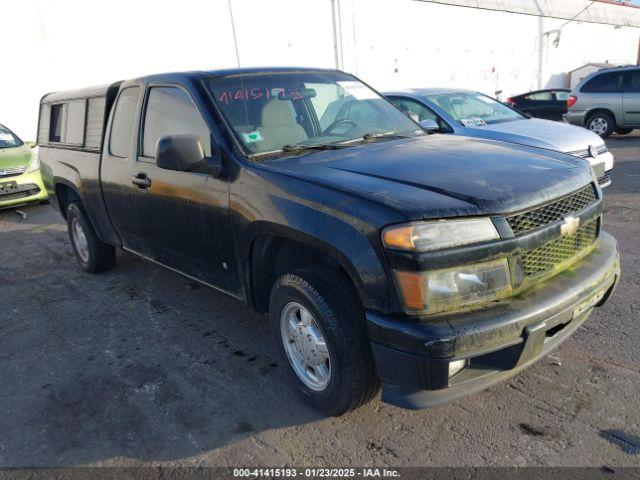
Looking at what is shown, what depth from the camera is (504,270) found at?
231 cm

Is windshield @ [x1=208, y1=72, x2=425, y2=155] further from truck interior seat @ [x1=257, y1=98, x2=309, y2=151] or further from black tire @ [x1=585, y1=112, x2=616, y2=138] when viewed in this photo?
black tire @ [x1=585, y1=112, x2=616, y2=138]

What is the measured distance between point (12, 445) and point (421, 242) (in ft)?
7.94

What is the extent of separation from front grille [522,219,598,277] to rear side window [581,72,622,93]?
37.9 feet

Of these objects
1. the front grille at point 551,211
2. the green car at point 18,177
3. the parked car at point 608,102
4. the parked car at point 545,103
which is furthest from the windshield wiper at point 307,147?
the parked car at point 545,103

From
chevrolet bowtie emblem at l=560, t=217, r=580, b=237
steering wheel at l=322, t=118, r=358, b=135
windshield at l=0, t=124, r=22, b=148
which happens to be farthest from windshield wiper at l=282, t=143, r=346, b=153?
windshield at l=0, t=124, r=22, b=148

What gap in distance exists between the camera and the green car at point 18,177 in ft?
28.1

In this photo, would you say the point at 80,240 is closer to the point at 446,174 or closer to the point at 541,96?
the point at 446,174

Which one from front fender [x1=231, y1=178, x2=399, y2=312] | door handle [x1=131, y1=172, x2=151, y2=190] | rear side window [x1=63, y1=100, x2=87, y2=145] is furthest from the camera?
rear side window [x1=63, y1=100, x2=87, y2=145]

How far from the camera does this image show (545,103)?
1683 cm

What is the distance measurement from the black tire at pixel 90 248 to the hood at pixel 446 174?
308 centimetres

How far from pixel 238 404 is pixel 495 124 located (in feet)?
18.9

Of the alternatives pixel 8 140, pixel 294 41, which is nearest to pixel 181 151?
pixel 8 140

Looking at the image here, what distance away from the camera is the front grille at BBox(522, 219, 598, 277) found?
2.42 meters

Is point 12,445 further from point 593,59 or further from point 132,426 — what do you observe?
point 593,59
